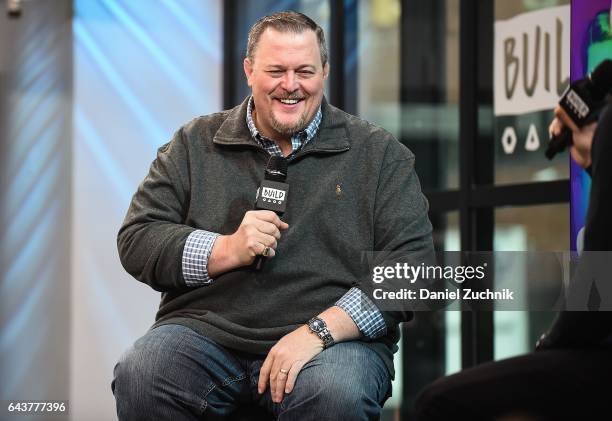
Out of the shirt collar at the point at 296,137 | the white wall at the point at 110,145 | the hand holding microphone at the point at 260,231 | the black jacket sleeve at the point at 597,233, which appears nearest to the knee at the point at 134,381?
the hand holding microphone at the point at 260,231

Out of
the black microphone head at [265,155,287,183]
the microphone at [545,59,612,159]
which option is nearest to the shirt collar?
the black microphone head at [265,155,287,183]

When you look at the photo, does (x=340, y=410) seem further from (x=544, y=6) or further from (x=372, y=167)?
(x=544, y=6)

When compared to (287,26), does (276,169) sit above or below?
below

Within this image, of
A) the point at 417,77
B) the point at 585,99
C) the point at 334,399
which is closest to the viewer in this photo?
the point at 585,99

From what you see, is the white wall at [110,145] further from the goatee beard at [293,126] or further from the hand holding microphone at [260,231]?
the hand holding microphone at [260,231]

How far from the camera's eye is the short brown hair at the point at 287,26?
8.05 feet

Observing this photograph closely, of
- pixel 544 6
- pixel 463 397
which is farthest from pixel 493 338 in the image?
pixel 463 397

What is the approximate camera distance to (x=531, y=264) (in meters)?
3.16

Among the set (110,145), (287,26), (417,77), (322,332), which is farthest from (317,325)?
(110,145)

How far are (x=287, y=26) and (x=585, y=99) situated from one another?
0.95 metres

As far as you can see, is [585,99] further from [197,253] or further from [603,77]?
[197,253]

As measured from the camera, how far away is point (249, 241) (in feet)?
7.23

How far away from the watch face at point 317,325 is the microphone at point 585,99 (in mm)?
708

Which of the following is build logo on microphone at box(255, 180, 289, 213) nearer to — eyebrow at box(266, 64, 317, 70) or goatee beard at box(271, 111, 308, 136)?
goatee beard at box(271, 111, 308, 136)
